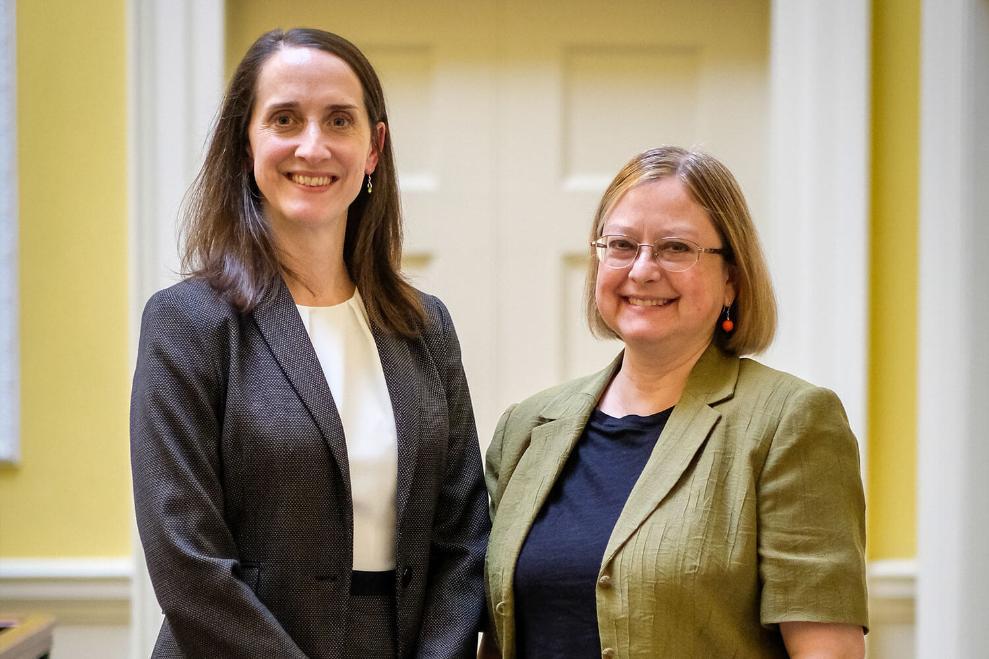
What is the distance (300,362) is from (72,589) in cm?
120

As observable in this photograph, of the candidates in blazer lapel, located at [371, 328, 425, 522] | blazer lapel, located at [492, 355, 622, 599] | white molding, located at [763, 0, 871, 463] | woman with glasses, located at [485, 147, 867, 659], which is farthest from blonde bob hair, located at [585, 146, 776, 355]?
white molding, located at [763, 0, 871, 463]

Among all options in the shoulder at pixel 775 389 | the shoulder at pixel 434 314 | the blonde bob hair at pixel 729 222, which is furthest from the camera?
the shoulder at pixel 434 314

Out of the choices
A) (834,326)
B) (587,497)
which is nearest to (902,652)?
(834,326)

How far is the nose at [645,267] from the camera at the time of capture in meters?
1.64

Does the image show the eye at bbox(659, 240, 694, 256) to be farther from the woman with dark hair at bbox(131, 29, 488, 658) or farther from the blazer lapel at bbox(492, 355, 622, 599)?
the woman with dark hair at bbox(131, 29, 488, 658)

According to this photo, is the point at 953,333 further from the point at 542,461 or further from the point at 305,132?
the point at 305,132

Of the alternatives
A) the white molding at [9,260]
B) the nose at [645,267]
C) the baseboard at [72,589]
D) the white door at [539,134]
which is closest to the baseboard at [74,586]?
the baseboard at [72,589]

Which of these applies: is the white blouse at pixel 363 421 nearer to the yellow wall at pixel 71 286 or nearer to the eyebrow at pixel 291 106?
the eyebrow at pixel 291 106

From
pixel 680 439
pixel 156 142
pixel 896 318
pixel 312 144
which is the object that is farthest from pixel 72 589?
pixel 896 318

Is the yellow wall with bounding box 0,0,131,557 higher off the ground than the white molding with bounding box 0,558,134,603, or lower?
higher

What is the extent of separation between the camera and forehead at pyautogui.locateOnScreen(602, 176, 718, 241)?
5.41ft

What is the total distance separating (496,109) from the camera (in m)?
2.67

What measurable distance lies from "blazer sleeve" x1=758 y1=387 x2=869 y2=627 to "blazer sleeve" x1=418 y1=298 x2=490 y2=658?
0.42 m

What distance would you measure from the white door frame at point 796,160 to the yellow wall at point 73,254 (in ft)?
0.22
